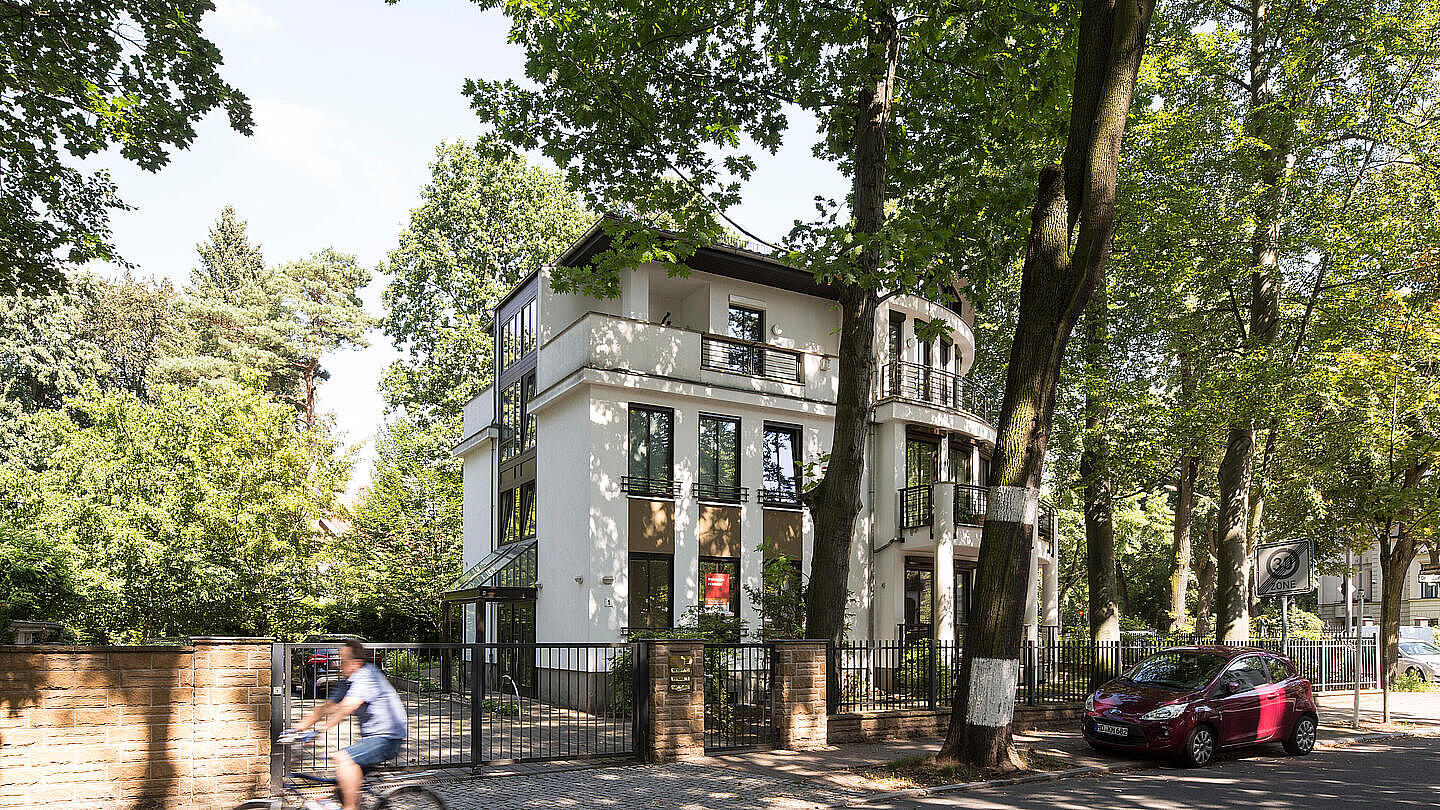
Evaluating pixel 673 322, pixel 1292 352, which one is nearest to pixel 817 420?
pixel 673 322

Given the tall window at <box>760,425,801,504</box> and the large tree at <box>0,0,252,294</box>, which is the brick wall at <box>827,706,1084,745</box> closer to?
the tall window at <box>760,425,801,504</box>

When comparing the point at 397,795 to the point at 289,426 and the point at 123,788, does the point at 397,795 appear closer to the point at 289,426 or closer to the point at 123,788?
the point at 123,788

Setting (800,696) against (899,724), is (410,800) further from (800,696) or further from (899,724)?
(899,724)

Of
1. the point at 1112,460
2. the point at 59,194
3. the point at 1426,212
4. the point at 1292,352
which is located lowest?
the point at 1112,460

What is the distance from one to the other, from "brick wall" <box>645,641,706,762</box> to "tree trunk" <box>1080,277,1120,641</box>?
48.9ft

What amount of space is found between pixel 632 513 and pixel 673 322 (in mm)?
6253

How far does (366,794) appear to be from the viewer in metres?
8.00

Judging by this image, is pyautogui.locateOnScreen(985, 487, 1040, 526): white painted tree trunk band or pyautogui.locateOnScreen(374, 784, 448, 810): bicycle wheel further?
pyautogui.locateOnScreen(985, 487, 1040, 526): white painted tree trunk band

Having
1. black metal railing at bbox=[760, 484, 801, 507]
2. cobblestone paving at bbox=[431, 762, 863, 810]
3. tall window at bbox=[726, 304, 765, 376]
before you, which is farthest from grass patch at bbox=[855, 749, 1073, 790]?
tall window at bbox=[726, 304, 765, 376]

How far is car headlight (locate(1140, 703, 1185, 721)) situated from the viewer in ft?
43.5

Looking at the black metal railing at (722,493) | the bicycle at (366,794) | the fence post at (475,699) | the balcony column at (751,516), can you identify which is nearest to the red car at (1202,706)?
the fence post at (475,699)

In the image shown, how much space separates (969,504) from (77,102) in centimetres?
2010

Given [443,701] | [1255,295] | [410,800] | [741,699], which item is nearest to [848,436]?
[741,699]

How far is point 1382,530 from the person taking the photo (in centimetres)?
2042
